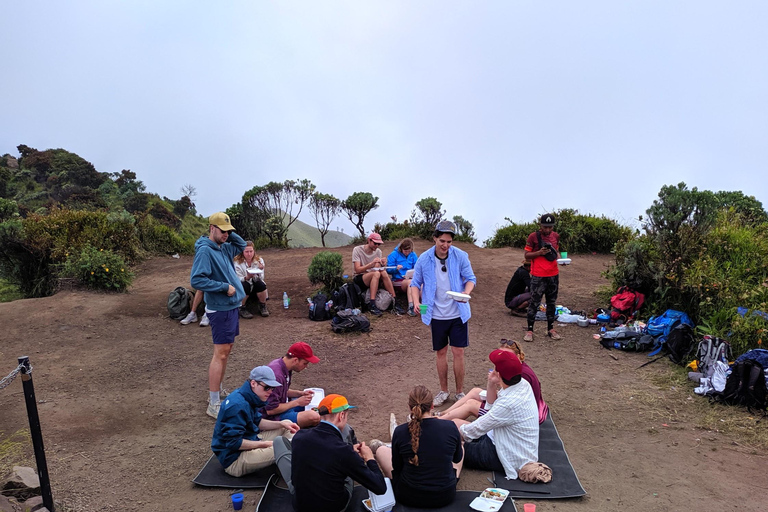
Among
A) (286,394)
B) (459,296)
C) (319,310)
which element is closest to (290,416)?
(286,394)

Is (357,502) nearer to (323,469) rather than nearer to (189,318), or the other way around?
(323,469)

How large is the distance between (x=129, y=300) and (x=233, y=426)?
252 inches

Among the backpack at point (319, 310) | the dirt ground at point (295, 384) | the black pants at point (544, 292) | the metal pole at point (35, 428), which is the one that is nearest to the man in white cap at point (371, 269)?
the dirt ground at point (295, 384)

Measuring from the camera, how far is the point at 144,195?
30203 mm

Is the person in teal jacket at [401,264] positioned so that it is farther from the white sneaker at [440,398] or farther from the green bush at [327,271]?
the white sneaker at [440,398]

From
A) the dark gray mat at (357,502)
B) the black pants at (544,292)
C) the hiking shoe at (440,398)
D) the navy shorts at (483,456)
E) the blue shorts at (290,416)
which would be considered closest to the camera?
the dark gray mat at (357,502)

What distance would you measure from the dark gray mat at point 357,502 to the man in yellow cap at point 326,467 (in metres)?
0.31

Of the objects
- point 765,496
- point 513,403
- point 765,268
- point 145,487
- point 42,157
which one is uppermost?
point 42,157

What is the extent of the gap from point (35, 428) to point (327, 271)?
5830mm

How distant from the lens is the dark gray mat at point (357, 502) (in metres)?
3.42

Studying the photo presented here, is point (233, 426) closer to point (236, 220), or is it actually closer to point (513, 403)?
point (513, 403)

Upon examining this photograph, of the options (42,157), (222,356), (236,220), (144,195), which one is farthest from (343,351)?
(42,157)

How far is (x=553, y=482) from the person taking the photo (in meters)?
3.77

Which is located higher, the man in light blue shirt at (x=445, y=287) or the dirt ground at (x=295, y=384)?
the man in light blue shirt at (x=445, y=287)
